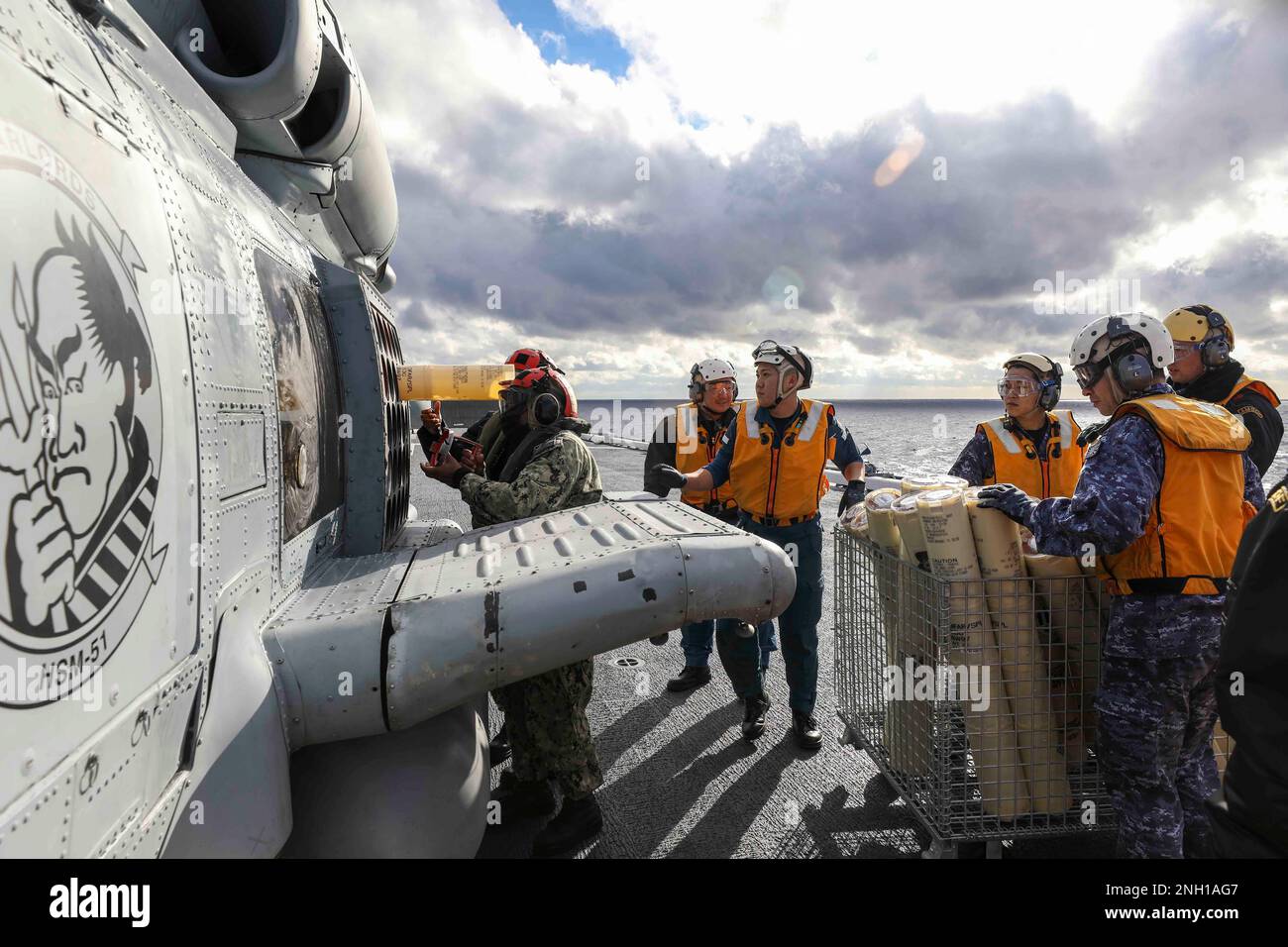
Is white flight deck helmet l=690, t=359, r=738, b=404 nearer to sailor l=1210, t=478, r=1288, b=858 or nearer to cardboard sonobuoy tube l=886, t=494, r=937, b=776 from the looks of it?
cardboard sonobuoy tube l=886, t=494, r=937, b=776

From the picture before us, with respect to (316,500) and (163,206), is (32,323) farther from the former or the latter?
(316,500)

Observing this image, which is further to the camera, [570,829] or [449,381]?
[449,381]

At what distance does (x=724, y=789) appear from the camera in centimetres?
371

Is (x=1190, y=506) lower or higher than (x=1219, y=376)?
lower

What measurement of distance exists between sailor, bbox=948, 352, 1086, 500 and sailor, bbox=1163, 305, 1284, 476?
661 mm

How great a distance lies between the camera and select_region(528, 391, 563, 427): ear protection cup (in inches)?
137

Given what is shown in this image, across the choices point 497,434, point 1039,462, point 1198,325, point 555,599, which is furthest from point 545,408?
point 1198,325

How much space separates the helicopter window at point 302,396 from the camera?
245 cm

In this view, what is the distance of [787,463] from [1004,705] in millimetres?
2027

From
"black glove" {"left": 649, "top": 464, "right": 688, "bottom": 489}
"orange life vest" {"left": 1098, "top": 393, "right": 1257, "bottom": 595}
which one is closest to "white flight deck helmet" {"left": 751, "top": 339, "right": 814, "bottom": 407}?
"black glove" {"left": 649, "top": 464, "right": 688, "bottom": 489}

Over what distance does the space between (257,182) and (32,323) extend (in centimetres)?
232

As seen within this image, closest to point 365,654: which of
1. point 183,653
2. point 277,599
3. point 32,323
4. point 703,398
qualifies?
point 277,599

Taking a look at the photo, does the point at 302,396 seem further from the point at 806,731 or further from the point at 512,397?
the point at 806,731

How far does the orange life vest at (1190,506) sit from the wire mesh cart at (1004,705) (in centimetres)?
29
